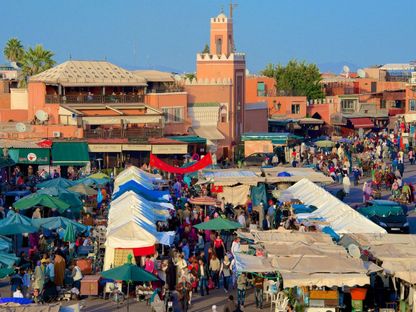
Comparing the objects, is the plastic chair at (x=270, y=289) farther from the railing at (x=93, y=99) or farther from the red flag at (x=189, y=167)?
the railing at (x=93, y=99)

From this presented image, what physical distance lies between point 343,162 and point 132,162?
29.4 ft

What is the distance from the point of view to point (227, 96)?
190 ft

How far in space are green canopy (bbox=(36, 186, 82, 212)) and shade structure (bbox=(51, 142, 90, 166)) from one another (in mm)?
12394

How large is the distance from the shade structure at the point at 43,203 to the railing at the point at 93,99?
21.2m

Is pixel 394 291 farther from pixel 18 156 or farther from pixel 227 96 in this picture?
pixel 227 96

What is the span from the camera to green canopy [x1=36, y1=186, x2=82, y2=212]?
30.8 m

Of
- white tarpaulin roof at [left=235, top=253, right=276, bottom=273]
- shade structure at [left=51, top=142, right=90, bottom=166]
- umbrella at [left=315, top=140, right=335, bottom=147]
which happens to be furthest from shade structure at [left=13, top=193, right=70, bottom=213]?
umbrella at [left=315, top=140, right=335, bottom=147]

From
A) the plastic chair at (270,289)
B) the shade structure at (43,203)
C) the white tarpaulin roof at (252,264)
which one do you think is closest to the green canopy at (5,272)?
the white tarpaulin roof at (252,264)

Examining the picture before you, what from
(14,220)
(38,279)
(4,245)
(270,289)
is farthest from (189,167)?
(270,289)

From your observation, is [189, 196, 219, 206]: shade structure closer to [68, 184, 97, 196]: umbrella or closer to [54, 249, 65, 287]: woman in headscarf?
[68, 184, 97, 196]: umbrella

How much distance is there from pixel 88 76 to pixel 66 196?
74.0 ft

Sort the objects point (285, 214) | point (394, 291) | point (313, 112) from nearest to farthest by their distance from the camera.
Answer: point (394, 291), point (285, 214), point (313, 112)

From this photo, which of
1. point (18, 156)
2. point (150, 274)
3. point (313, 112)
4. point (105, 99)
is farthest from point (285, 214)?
point (313, 112)

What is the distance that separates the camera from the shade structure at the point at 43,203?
29359mm
